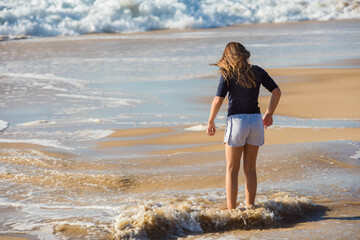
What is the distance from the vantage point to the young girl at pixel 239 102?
4289mm

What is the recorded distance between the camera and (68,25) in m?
27.9

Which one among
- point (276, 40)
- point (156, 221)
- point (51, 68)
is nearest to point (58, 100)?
point (51, 68)

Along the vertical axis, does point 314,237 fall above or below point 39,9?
below

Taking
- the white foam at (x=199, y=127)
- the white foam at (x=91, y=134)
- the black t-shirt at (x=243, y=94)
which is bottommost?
the white foam at (x=199, y=127)

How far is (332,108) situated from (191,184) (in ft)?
16.0

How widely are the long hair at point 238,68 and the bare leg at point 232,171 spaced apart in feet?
1.76

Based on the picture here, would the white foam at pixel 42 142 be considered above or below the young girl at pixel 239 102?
below

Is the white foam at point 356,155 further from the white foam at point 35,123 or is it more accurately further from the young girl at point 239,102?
the white foam at point 35,123

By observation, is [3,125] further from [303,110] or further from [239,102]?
[239,102]

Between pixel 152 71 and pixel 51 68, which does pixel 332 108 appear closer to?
pixel 152 71

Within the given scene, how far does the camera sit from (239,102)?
4352 mm

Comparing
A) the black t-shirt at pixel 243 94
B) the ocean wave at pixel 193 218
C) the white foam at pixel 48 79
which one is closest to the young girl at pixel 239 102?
the black t-shirt at pixel 243 94

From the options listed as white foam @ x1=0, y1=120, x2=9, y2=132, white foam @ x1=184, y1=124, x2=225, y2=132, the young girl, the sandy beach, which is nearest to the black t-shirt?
the young girl

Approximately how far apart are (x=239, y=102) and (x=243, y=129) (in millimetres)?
212
